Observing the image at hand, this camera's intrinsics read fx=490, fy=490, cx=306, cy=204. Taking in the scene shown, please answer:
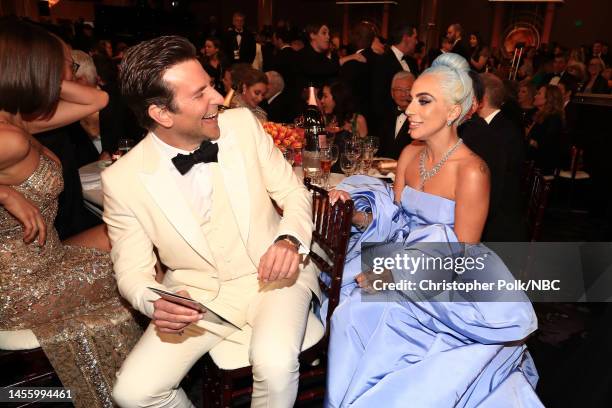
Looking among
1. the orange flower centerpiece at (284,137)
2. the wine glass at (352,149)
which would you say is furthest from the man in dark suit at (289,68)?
the wine glass at (352,149)

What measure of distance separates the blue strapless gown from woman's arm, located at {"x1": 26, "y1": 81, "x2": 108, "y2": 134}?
1.60 meters

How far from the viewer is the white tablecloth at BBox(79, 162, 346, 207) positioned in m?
2.72

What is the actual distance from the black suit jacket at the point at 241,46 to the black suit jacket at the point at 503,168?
567 centimetres

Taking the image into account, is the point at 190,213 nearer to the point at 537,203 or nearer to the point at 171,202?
the point at 171,202

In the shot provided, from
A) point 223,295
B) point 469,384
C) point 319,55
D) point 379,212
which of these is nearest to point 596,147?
point 319,55

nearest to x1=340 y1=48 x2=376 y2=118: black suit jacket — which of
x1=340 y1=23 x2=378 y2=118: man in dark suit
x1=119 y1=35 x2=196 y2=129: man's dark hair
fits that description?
x1=340 y1=23 x2=378 y2=118: man in dark suit

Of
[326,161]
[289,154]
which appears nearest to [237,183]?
[326,161]

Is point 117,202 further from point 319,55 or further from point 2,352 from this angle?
point 319,55

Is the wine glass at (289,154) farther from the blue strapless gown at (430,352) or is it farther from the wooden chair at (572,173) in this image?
the wooden chair at (572,173)

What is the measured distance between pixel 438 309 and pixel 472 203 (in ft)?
1.50

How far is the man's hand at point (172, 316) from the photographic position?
59.6 inches

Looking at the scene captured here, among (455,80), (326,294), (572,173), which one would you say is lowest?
(572,173)

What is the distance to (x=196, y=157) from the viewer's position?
5.95 ft

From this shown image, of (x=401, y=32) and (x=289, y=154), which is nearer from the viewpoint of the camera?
(x=289, y=154)
